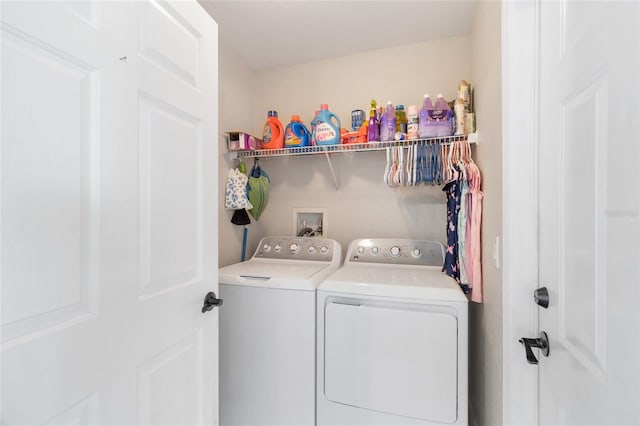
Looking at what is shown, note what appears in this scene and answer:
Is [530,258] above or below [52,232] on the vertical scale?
below


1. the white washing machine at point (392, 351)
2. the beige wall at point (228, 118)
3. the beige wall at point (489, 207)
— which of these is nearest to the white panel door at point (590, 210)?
the beige wall at point (489, 207)

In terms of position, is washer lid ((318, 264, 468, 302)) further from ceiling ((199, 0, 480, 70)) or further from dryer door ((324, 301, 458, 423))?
ceiling ((199, 0, 480, 70))

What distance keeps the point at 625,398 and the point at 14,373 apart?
1.17 metres

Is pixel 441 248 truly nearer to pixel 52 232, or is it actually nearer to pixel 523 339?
pixel 523 339

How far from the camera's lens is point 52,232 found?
61 centimetres

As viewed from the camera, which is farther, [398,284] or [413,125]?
[413,125]

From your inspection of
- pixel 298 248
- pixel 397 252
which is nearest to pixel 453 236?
pixel 397 252

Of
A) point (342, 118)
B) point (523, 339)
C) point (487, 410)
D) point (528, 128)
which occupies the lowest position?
point (487, 410)

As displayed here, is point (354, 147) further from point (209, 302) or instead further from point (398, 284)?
point (209, 302)

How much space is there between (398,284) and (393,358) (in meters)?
0.37

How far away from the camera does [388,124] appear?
1837 mm

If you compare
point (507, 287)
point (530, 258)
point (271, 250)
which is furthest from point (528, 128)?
point (271, 250)

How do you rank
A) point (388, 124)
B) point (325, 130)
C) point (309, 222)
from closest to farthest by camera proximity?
point (388, 124)
point (325, 130)
point (309, 222)

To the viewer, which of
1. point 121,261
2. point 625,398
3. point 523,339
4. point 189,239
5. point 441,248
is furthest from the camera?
point 441,248
